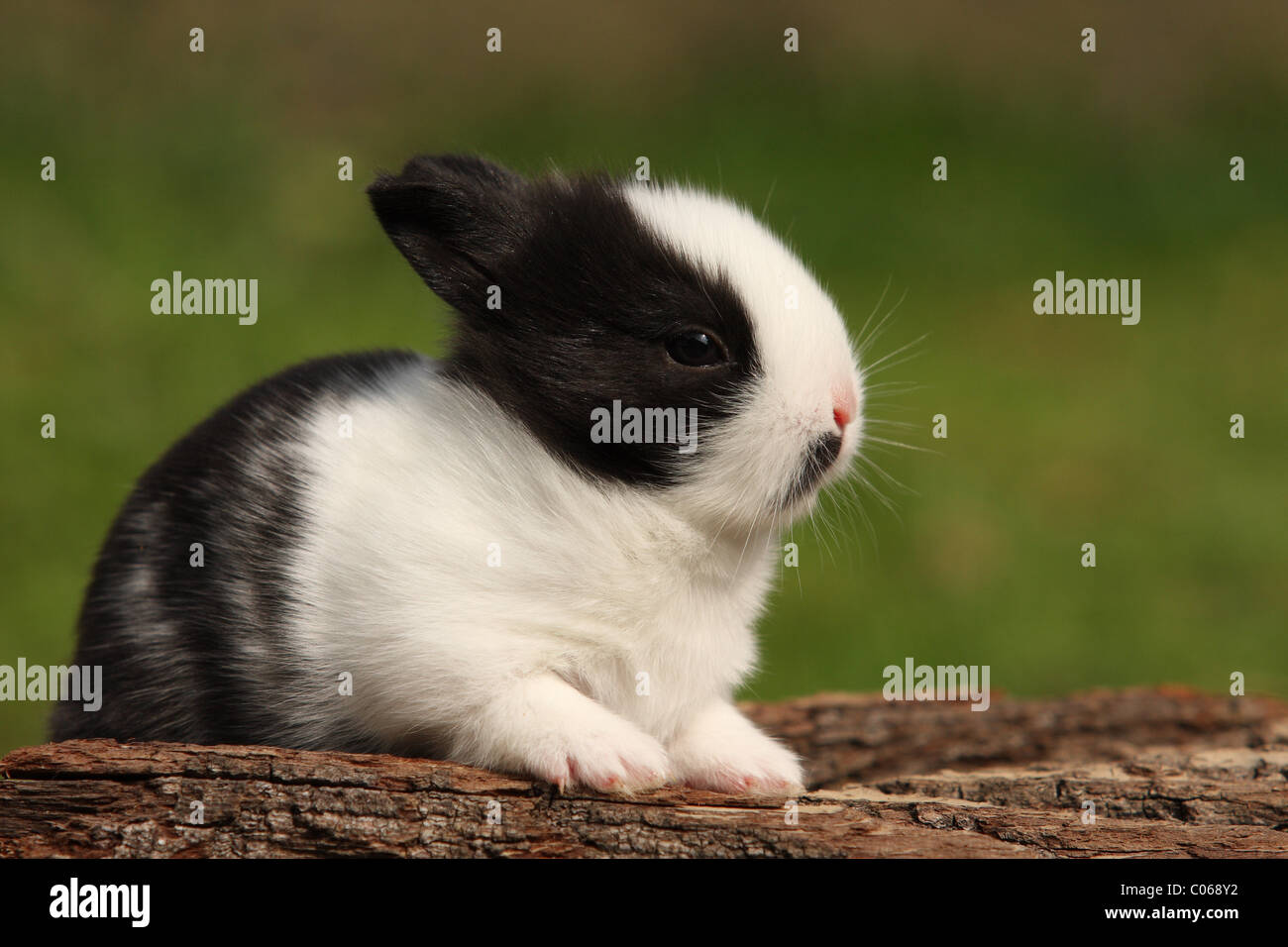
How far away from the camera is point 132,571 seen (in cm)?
529

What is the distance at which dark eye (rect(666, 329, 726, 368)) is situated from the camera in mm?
4555

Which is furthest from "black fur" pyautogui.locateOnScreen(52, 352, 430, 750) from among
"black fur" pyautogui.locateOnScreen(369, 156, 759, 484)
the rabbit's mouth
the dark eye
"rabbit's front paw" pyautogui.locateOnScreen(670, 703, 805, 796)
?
the rabbit's mouth

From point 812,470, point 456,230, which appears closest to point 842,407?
point 812,470

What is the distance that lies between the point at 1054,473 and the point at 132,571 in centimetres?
874

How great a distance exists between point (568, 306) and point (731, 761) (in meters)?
1.84

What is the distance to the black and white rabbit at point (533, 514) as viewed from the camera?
450 centimetres

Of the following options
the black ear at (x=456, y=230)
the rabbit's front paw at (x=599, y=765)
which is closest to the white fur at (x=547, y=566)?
the rabbit's front paw at (x=599, y=765)

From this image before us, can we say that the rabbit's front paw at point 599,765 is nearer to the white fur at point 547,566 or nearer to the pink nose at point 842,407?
the white fur at point 547,566

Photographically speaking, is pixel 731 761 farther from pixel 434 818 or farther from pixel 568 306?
pixel 568 306

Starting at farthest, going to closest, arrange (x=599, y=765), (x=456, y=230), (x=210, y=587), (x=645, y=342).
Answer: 1. (x=210, y=587)
2. (x=456, y=230)
3. (x=645, y=342)
4. (x=599, y=765)

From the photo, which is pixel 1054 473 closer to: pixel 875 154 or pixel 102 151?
pixel 875 154

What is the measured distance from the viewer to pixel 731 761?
16.4 feet

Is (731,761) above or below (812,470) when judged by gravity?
below

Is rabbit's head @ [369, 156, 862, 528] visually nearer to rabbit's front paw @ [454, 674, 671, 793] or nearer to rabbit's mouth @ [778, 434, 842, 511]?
rabbit's mouth @ [778, 434, 842, 511]
